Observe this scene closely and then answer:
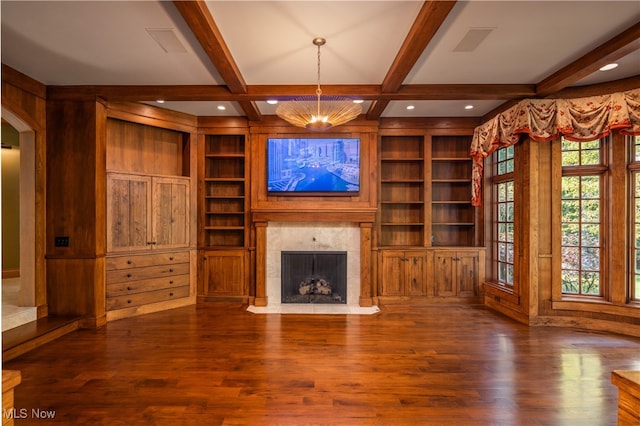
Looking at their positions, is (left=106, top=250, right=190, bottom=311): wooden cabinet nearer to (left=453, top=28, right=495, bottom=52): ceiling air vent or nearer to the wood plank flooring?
the wood plank flooring

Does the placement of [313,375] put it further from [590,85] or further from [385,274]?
[590,85]

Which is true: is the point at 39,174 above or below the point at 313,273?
above

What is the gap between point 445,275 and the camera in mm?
5426

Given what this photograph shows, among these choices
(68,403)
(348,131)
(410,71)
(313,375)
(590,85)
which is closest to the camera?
(68,403)

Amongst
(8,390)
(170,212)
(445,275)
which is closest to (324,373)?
(8,390)

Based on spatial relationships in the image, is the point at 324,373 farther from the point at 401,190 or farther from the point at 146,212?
the point at 401,190

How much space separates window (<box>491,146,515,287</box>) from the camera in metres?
5.05

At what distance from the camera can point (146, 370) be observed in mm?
3221

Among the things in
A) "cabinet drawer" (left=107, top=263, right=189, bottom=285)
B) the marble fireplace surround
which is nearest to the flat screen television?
the marble fireplace surround

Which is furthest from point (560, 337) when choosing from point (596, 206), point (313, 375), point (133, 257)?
point (133, 257)

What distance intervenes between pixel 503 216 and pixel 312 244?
2891mm

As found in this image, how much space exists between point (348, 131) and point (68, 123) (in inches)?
145

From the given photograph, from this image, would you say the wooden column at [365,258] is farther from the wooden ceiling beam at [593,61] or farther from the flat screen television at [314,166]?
the wooden ceiling beam at [593,61]

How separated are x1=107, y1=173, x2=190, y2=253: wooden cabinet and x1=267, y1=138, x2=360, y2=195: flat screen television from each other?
1.38 meters
